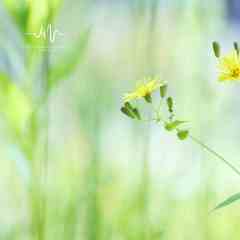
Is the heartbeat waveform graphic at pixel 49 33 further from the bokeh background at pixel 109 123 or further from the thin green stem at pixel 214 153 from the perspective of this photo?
the thin green stem at pixel 214 153

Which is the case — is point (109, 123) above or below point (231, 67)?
below

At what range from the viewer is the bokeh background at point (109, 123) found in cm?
115

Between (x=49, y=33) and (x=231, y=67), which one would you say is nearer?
(x=231, y=67)

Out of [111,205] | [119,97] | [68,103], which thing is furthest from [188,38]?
[111,205]

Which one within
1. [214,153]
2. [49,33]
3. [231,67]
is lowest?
[214,153]

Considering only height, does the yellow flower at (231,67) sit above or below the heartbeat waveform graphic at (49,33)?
below

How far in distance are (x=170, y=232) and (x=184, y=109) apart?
1.01 ft

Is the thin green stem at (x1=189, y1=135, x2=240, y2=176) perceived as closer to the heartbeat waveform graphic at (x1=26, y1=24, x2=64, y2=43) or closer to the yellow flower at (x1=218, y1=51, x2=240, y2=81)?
the yellow flower at (x1=218, y1=51, x2=240, y2=81)

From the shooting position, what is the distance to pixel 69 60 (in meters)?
1.16

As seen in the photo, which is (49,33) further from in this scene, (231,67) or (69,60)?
(231,67)

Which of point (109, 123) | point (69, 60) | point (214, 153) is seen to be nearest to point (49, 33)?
point (69, 60)

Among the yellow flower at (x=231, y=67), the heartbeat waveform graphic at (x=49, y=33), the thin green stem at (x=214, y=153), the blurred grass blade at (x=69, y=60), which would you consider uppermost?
the heartbeat waveform graphic at (x=49, y=33)

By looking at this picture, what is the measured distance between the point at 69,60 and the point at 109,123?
0.18m

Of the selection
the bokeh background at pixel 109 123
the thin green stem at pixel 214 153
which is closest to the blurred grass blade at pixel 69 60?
the bokeh background at pixel 109 123
